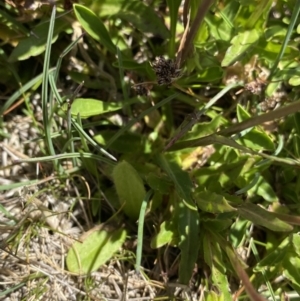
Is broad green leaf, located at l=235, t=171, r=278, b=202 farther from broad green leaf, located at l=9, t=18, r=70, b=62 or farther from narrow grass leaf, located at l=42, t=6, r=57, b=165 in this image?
broad green leaf, located at l=9, t=18, r=70, b=62

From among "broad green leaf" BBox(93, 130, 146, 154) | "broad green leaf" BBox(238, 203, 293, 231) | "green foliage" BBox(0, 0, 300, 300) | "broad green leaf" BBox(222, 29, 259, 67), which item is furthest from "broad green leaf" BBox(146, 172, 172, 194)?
"broad green leaf" BBox(222, 29, 259, 67)

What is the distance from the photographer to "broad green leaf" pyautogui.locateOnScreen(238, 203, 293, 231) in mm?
1288

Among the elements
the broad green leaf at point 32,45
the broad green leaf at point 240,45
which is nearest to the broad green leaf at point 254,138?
the broad green leaf at point 240,45

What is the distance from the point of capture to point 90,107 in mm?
1589

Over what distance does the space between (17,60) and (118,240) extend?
0.61m

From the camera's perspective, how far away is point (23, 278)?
1558 mm

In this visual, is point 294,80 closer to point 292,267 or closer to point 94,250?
point 292,267

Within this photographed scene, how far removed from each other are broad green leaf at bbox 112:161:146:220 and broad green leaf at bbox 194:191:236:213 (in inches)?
6.7

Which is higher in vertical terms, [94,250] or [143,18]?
[143,18]

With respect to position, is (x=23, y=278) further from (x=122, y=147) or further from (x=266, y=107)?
(x=266, y=107)

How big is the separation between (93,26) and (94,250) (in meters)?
0.64

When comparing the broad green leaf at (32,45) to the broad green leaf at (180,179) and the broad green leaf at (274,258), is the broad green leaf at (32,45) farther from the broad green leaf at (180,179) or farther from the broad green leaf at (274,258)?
the broad green leaf at (274,258)

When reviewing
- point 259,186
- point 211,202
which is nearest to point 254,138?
point 259,186

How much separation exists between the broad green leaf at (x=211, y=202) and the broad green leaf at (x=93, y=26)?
49 centimetres
